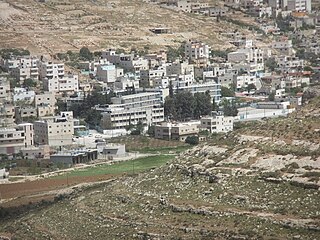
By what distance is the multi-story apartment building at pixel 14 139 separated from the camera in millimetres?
43719

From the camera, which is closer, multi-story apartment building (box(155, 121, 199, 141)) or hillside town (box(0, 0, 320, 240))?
hillside town (box(0, 0, 320, 240))

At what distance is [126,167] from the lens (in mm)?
38500

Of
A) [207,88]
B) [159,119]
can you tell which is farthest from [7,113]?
[207,88]

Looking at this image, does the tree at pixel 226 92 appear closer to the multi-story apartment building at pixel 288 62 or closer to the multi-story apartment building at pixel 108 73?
the multi-story apartment building at pixel 108 73

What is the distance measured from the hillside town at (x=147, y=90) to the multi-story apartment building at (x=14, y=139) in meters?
0.04

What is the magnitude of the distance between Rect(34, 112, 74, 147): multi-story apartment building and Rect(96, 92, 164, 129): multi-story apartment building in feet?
9.22

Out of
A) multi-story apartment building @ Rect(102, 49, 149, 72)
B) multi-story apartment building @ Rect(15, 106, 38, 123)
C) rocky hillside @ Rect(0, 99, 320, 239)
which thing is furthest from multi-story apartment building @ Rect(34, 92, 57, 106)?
rocky hillside @ Rect(0, 99, 320, 239)

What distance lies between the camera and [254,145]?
83.1 ft

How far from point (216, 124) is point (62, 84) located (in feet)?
37.1

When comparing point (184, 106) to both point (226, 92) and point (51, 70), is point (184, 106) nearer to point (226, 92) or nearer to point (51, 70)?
point (226, 92)

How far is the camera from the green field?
37.4 m

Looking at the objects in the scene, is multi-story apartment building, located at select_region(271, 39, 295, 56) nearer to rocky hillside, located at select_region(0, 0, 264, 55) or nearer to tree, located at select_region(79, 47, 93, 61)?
rocky hillside, located at select_region(0, 0, 264, 55)

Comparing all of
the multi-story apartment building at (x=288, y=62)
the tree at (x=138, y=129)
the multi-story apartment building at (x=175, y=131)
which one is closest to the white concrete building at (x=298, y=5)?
the multi-story apartment building at (x=288, y=62)

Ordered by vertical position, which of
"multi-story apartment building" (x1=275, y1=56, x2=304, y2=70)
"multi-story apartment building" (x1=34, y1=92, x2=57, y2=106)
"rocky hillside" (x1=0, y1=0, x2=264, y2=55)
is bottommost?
"multi-story apartment building" (x1=34, y1=92, x2=57, y2=106)
